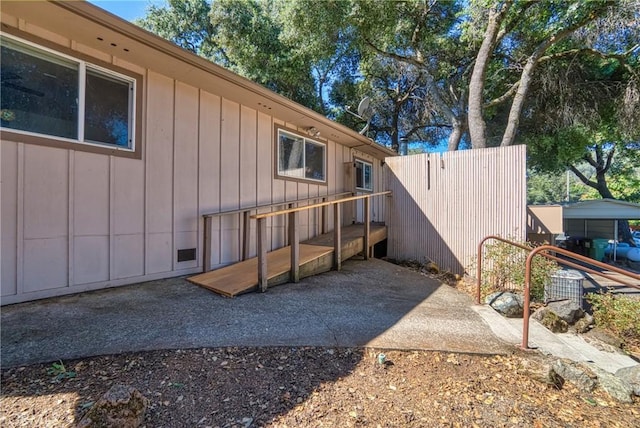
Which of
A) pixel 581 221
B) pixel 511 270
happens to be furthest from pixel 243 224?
pixel 581 221

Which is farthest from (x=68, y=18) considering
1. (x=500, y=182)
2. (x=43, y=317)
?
(x=500, y=182)

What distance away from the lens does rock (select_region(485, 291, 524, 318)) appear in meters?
3.84

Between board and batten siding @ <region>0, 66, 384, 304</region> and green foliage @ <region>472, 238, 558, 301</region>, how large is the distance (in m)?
3.79

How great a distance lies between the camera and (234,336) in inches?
103

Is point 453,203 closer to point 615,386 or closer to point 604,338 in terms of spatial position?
point 604,338

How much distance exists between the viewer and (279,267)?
14.5 ft

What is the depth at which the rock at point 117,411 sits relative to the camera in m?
1.53

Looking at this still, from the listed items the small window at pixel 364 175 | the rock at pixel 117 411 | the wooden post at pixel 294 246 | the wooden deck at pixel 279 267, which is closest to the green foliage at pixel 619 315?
the wooden deck at pixel 279 267

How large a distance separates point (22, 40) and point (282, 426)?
4190 mm

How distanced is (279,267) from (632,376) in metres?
3.78

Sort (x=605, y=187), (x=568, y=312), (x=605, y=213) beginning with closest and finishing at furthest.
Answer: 1. (x=568, y=312)
2. (x=605, y=213)
3. (x=605, y=187)

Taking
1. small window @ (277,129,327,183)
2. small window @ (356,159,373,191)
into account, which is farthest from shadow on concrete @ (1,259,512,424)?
small window @ (356,159,373,191)

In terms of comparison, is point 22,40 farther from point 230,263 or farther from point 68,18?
point 230,263

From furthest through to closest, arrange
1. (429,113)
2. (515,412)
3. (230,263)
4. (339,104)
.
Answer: (339,104) → (429,113) → (230,263) → (515,412)
